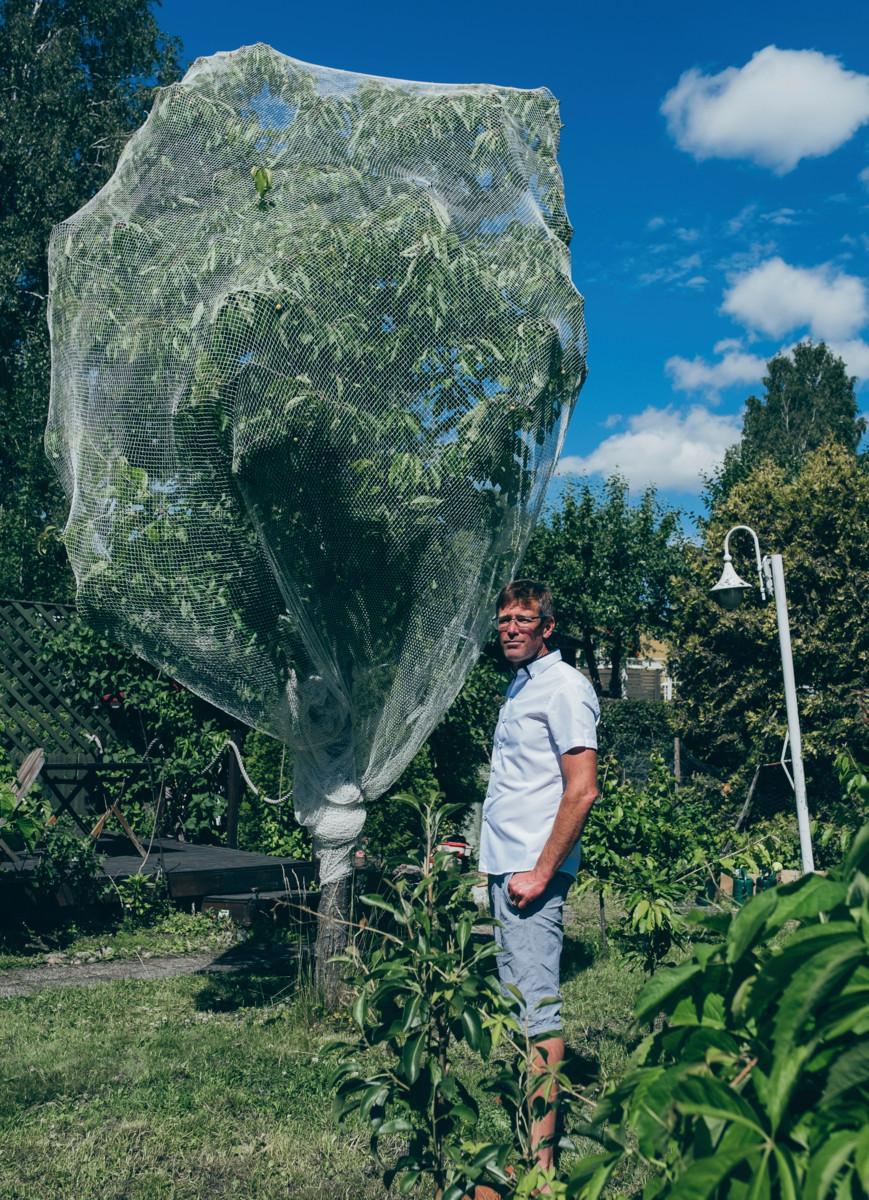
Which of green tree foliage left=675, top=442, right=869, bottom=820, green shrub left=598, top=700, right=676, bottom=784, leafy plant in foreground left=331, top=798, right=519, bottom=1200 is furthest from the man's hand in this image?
green shrub left=598, top=700, right=676, bottom=784

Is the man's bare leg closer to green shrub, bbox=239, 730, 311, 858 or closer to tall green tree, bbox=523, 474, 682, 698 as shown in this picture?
green shrub, bbox=239, 730, 311, 858

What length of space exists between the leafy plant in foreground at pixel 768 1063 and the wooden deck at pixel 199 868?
5.08 meters

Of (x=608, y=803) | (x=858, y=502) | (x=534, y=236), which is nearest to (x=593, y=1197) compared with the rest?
(x=534, y=236)

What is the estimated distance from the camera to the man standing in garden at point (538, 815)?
3018 mm

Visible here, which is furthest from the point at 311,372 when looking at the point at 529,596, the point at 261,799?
the point at 261,799

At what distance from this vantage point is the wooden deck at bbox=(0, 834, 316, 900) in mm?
6547

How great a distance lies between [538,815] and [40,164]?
56.5 feet

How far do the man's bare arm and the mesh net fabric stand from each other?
57.6 inches

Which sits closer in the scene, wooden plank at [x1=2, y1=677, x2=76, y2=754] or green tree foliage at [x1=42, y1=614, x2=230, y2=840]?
wooden plank at [x1=2, y1=677, x2=76, y2=754]

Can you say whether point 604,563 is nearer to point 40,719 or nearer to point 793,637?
point 793,637

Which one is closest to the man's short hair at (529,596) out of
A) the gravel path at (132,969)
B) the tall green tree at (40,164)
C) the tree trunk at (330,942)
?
the tree trunk at (330,942)

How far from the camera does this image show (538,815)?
10.3 feet

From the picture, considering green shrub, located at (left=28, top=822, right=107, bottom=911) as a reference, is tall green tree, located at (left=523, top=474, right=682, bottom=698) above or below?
above

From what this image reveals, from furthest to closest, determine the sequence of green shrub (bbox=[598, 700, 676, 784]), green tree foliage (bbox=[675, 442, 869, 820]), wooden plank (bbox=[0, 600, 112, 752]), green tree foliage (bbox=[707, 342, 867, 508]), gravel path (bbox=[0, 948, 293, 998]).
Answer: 1. green tree foliage (bbox=[707, 342, 867, 508])
2. green shrub (bbox=[598, 700, 676, 784])
3. green tree foliage (bbox=[675, 442, 869, 820])
4. wooden plank (bbox=[0, 600, 112, 752])
5. gravel path (bbox=[0, 948, 293, 998])
